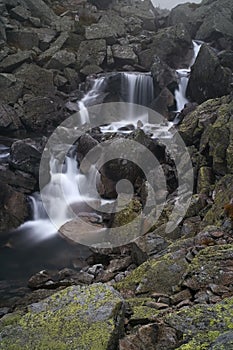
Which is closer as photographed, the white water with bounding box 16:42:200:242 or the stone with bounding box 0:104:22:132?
the white water with bounding box 16:42:200:242

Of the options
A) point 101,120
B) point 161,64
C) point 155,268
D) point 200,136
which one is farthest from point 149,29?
point 155,268

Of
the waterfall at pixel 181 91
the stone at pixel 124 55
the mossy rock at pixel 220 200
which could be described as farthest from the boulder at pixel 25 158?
the stone at pixel 124 55

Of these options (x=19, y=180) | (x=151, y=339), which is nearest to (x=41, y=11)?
(x=19, y=180)

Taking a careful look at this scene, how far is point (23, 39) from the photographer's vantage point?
3331 cm

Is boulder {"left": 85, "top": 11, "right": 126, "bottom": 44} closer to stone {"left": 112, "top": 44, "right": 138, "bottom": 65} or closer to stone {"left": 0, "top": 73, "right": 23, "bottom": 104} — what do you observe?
stone {"left": 112, "top": 44, "right": 138, "bottom": 65}

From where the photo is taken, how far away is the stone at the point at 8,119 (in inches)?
965

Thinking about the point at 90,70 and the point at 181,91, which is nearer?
the point at 181,91

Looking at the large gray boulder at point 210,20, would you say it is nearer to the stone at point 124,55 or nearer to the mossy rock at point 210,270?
the stone at point 124,55

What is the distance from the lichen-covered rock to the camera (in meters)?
4.33

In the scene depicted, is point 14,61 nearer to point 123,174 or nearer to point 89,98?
point 89,98

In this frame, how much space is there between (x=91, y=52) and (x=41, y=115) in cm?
1099

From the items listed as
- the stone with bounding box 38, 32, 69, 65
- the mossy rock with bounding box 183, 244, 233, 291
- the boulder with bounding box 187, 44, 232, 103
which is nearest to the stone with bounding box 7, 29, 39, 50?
the stone with bounding box 38, 32, 69, 65

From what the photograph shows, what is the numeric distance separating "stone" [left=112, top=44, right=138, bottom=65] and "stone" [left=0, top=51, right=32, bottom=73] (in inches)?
303

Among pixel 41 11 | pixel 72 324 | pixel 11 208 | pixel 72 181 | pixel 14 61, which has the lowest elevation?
pixel 72 181
